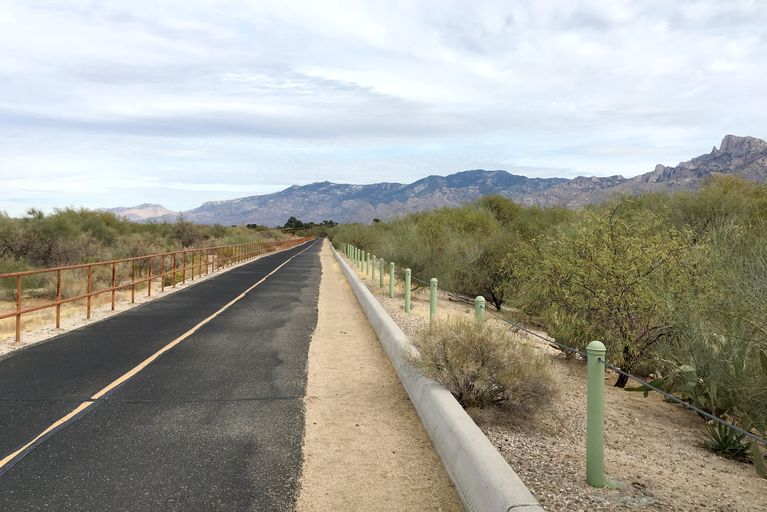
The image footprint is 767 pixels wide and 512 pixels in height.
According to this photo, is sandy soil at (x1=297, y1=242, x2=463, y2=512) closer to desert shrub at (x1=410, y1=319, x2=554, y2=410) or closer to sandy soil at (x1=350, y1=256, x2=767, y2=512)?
desert shrub at (x1=410, y1=319, x2=554, y2=410)

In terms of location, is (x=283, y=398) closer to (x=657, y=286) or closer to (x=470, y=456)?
(x=470, y=456)

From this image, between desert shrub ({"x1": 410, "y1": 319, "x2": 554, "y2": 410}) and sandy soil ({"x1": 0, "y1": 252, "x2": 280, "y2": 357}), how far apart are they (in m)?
7.50

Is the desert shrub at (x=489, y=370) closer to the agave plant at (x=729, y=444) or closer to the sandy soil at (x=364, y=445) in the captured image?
the sandy soil at (x=364, y=445)

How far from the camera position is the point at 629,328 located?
33.2 feet

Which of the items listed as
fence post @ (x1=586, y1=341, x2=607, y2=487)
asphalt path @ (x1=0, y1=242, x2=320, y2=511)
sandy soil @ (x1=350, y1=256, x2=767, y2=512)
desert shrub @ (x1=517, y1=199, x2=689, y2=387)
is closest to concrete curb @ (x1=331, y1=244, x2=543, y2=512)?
sandy soil @ (x1=350, y1=256, x2=767, y2=512)

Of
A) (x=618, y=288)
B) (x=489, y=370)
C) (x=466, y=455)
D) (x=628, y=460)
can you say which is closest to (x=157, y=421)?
(x=466, y=455)

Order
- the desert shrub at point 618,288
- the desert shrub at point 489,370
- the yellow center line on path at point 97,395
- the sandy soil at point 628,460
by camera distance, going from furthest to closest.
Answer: the desert shrub at point 618,288 < the desert shrub at point 489,370 < the yellow center line on path at point 97,395 < the sandy soil at point 628,460

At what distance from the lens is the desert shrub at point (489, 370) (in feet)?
22.1

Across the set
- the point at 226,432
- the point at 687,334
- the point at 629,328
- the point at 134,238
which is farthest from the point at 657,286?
Answer: the point at 134,238

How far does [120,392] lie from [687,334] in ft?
24.4

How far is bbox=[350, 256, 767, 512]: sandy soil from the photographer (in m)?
4.45

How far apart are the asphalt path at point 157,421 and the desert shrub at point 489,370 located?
1728mm

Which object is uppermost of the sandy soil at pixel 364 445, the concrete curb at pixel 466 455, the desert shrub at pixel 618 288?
the desert shrub at pixel 618 288

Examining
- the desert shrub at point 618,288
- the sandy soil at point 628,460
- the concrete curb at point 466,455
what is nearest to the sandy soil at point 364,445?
the concrete curb at point 466,455
